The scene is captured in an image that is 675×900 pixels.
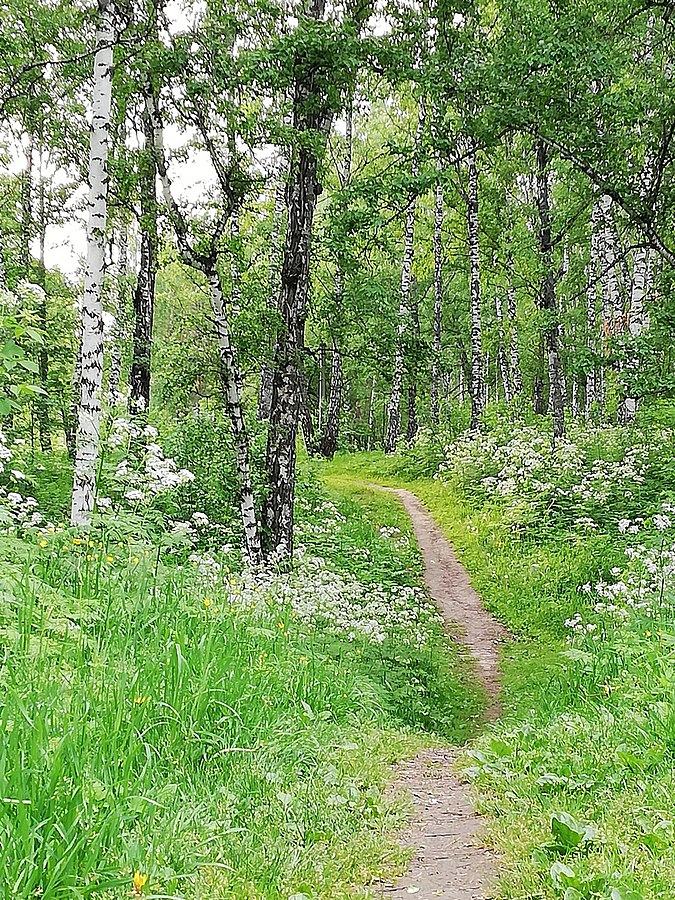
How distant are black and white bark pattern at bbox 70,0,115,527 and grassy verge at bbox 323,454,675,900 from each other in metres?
5.28

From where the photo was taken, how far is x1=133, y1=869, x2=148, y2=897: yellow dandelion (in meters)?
2.56

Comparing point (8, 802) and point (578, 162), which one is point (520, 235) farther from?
point (8, 802)

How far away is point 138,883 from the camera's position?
2566 mm

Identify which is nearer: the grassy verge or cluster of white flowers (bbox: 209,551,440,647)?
the grassy verge

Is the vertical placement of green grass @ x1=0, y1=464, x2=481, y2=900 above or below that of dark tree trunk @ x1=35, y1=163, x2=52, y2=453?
below

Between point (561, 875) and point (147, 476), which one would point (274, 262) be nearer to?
point (147, 476)

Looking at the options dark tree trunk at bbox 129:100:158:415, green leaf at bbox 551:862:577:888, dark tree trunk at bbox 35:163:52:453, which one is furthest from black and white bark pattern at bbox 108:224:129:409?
green leaf at bbox 551:862:577:888

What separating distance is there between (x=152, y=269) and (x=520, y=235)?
11.9 metres

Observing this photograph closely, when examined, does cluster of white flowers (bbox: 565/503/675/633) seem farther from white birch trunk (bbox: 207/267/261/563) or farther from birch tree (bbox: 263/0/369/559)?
white birch trunk (bbox: 207/267/261/563)

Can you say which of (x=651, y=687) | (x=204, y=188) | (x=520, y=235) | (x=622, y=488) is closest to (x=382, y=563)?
(x=622, y=488)

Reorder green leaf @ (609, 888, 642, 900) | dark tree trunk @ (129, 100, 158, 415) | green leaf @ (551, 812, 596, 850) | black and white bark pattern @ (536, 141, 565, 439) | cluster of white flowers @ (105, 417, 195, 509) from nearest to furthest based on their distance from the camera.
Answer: green leaf @ (609, 888, 642, 900), green leaf @ (551, 812, 596, 850), cluster of white flowers @ (105, 417, 195, 509), dark tree trunk @ (129, 100, 158, 415), black and white bark pattern @ (536, 141, 565, 439)

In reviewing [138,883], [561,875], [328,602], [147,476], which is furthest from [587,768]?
[147,476]

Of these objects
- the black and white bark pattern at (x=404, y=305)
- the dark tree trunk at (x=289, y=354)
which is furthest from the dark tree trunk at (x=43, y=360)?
the black and white bark pattern at (x=404, y=305)

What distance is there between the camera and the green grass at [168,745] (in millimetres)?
2721
